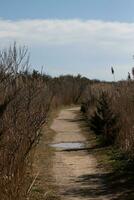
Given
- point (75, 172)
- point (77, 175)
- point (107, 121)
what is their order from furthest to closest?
point (107, 121) < point (75, 172) < point (77, 175)

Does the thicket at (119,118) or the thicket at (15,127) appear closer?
the thicket at (15,127)

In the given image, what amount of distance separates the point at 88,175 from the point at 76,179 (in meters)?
0.65

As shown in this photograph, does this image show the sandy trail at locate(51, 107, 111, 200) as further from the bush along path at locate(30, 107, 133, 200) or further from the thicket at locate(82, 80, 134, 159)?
the thicket at locate(82, 80, 134, 159)

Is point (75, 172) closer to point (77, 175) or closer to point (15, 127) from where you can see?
point (77, 175)

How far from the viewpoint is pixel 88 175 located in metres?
14.9

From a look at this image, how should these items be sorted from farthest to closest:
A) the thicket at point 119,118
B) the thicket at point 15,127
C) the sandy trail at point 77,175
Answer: the thicket at point 119,118, the sandy trail at point 77,175, the thicket at point 15,127

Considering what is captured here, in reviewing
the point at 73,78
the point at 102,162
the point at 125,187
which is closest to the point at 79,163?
the point at 102,162

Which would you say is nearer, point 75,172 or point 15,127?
point 15,127

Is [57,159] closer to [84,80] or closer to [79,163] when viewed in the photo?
[79,163]

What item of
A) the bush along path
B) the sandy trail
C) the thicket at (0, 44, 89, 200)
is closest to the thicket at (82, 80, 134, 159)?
the bush along path

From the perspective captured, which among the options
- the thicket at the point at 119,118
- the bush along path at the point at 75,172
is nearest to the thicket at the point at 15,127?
the bush along path at the point at 75,172

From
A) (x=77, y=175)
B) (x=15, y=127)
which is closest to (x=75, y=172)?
(x=77, y=175)

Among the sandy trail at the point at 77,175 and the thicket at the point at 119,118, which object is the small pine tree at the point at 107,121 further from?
the sandy trail at the point at 77,175

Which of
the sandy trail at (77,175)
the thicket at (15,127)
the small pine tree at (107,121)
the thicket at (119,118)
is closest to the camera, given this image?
the thicket at (15,127)
